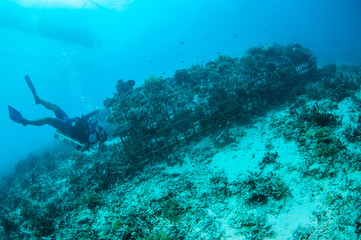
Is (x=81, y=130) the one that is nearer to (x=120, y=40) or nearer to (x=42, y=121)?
(x=42, y=121)

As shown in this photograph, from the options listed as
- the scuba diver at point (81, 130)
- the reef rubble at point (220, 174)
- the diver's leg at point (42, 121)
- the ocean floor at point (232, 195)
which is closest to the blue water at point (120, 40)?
the reef rubble at point (220, 174)

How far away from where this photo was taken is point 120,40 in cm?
11025

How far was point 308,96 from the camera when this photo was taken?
1179 cm

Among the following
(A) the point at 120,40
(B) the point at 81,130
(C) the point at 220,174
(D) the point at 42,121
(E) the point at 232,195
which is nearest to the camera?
(E) the point at 232,195

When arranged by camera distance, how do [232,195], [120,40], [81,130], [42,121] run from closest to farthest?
[232,195] → [81,130] → [42,121] → [120,40]

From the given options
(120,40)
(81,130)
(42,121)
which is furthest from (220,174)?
(120,40)

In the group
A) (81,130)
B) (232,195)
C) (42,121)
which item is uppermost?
(42,121)

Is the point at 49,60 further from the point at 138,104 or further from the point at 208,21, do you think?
the point at 208,21

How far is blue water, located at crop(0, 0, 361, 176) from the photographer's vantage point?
2029 inches

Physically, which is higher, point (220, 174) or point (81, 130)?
point (81, 130)

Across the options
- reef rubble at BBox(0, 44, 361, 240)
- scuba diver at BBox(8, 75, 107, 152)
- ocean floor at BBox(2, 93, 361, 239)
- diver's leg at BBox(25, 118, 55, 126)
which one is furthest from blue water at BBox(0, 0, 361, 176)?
ocean floor at BBox(2, 93, 361, 239)

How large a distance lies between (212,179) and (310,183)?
122 inches

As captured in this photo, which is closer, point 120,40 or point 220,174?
point 220,174

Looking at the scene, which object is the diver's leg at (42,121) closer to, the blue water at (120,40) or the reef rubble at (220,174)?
the reef rubble at (220,174)
